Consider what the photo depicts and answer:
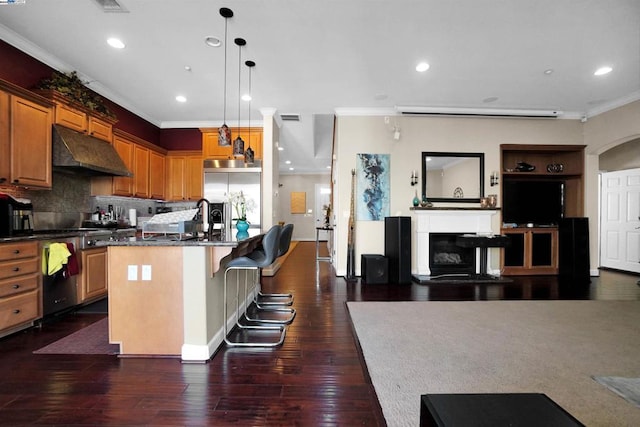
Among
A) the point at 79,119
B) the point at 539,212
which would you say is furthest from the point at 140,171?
the point at 539,212

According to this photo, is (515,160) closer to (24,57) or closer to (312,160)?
(312,160)

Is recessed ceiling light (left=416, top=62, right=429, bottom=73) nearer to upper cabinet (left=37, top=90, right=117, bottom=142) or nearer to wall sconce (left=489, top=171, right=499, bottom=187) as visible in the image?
wall sconce (left=489, top=171, right=499, bottom=187)

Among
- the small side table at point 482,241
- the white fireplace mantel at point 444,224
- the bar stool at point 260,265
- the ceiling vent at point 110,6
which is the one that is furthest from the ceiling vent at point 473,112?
the ceiling vent at point 110,6

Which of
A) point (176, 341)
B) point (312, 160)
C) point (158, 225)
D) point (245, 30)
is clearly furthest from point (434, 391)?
point (312, 160)

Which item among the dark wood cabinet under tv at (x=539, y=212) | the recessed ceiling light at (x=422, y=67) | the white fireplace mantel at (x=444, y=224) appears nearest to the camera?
the recessed ceiling light at (x=422, y=67)

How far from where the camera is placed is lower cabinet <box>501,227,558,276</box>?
5.20m

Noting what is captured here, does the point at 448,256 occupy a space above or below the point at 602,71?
below

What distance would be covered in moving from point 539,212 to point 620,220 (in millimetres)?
2040

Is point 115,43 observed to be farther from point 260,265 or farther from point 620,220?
point 620,220

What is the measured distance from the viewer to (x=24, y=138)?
2.93 metres

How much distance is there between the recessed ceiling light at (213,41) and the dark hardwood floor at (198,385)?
3.10m

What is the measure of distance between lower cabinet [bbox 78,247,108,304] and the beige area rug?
316 centimetres

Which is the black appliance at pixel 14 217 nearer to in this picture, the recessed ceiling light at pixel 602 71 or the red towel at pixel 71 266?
the red towel at pixel 71 266

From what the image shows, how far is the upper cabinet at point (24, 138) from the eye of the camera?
274cm
